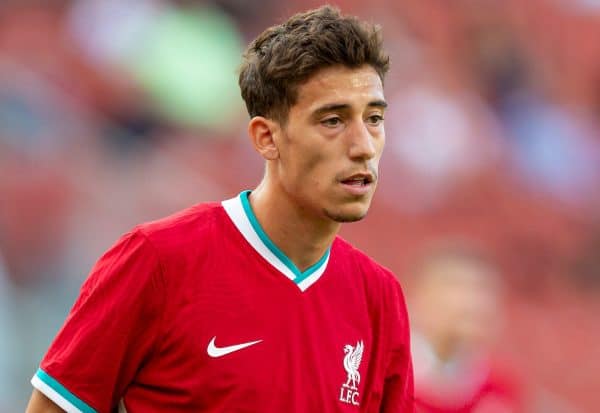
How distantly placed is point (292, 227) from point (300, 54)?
46 cm

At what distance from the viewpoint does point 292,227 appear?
288 cm

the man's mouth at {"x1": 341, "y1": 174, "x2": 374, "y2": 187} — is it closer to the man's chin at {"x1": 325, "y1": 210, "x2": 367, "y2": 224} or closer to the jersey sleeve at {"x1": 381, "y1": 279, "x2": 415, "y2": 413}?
the man's chin at {"x1": 325, "y1": 210, "x2": 367, "y2": 224}

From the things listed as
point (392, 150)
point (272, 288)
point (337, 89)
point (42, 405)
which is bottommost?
point (42, 405)

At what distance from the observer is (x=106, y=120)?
8289mm

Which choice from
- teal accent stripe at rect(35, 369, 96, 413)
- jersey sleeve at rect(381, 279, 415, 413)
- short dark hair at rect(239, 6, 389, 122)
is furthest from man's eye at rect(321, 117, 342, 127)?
teal accent stripe at rect(35, 369, 96, 413)

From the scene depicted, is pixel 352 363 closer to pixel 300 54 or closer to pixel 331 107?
pixel 331 107

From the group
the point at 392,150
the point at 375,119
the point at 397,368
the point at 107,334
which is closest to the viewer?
the point at 107,334

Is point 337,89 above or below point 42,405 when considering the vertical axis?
above

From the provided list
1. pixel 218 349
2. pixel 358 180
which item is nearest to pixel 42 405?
pixel 218 349

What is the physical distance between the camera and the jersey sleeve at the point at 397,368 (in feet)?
9.95

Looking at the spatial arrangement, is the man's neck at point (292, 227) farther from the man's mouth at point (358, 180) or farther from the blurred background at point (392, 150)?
the blurred background at point (392, 150)

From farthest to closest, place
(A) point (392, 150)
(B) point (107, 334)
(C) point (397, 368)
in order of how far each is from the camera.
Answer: (A) point (392, 150), (C) point (397, 368), (B) point (107, 334)

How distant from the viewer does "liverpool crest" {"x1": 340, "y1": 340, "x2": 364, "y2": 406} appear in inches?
112

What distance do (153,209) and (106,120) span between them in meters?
0.83
